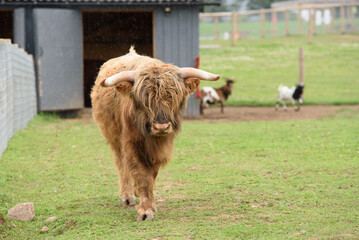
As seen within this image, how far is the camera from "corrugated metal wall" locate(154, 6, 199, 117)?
682 inches

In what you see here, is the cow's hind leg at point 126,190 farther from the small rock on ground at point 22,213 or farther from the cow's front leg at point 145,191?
the small rock on ground at point 22,213

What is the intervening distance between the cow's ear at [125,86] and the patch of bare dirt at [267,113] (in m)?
10.7

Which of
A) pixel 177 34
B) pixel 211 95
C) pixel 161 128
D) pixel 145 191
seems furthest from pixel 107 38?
pixel 161 128

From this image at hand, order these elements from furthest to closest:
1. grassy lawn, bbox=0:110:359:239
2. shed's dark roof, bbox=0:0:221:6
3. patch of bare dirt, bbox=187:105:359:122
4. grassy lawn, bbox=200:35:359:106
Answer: grassy lawn, bbox=200:35:359:106, patch of bare dirt, bbox=187:105:359:122, shed's dark roof, bbox=0:0:221:6, grassy lawn, bbox=0:110:359:239

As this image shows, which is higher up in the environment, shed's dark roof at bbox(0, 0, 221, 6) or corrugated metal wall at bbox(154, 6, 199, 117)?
shed's dark roof at bbox(0, 0, 221, 6)

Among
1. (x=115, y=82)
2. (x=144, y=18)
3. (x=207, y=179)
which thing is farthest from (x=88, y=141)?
(x=144, y=18)

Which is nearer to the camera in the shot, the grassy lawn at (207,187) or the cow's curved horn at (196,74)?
the grassy lawn at (207,187)

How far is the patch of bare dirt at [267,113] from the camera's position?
1695 cm

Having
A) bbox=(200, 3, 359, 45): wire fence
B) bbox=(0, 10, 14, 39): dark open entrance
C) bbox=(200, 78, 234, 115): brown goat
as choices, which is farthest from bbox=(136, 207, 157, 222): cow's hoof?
bbox=(200, 3, 359, 45): wire fence

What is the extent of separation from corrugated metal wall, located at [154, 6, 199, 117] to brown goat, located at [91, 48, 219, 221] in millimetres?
10499

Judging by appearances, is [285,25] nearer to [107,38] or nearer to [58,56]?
[107,38]

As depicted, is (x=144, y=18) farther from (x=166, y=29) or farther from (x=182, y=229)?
(x=182, y=229)

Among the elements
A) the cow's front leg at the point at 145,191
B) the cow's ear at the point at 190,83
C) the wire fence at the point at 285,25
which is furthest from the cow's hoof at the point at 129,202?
the wire fence at the point at 285,25

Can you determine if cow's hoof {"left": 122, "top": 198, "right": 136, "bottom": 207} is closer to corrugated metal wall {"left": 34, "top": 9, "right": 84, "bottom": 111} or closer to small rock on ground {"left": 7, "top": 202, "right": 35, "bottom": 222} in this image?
small rock on ground {"left": 7, "top": 202, "right": 35, "bottom": 222}
